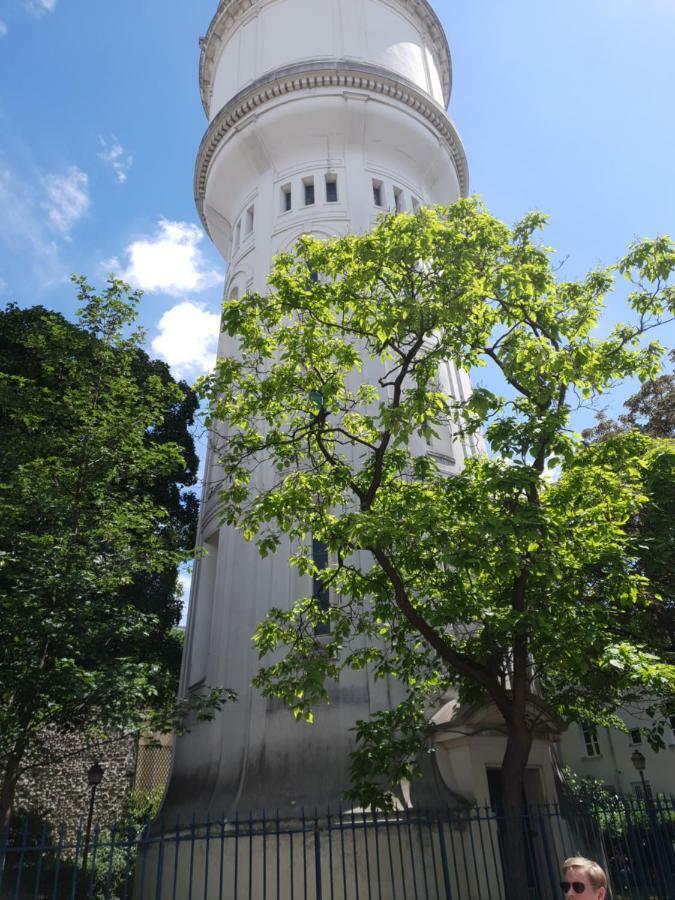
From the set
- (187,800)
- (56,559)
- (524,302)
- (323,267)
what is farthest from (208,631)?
(524,302)

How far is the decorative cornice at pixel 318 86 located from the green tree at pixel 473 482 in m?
14.4

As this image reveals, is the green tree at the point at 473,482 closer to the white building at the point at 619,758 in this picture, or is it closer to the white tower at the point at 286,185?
the white tower at the point at 286,185

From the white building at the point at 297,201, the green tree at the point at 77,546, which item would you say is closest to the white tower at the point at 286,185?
the white building at the point at 297,201

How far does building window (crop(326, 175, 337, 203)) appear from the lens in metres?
21.5

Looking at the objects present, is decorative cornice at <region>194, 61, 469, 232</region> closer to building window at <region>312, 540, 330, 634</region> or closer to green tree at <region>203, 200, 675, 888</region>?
green tree at <region>203, 200, 675, 888</region>

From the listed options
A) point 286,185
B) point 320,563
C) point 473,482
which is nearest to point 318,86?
point 286,185

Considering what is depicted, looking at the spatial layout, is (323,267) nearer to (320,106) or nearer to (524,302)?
(524,302)

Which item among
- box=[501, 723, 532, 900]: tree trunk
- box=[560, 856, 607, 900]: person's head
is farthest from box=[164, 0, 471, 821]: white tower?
box=[560, 856, 607, 900]: person's head

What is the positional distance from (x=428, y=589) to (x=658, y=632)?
6.94 metres

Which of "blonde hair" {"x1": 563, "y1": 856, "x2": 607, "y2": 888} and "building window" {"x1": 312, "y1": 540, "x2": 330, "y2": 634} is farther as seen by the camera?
"building window" {"x1": 312, "y1": 540, "x2": 330, "y2": 634}

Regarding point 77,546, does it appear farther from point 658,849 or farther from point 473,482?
point 658,849

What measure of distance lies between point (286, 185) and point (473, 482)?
1566cm

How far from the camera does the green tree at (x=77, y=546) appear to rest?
30.6 feet

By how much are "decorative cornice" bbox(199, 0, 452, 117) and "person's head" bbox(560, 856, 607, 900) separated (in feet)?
101
